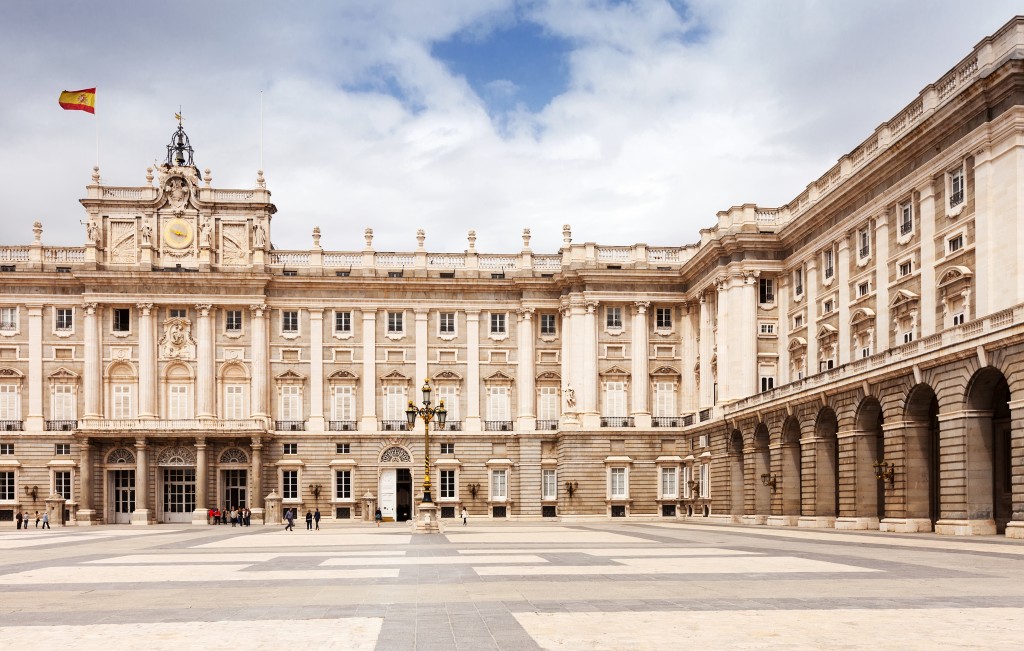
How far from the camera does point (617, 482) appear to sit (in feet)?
253

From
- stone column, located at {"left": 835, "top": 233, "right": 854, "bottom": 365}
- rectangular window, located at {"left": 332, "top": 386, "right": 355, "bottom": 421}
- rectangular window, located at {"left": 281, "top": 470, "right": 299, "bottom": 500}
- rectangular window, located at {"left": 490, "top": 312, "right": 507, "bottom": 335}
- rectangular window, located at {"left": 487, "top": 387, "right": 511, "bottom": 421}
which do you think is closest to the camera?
stone column, located at {"left": 835, "top": 233, "right": 854, "bottom": 365}

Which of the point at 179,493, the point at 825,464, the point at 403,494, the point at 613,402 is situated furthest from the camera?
the point at 403,494

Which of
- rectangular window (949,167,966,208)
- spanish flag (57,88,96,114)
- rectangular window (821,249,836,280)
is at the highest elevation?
spanish flag (57,88,96,114)

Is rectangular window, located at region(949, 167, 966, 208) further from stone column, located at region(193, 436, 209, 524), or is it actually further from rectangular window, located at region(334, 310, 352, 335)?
stone column, located at region(193, 436, 209, 524)

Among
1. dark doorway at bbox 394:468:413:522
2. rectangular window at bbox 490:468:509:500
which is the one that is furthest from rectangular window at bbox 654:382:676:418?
dark doorway at bbox 394:468:413:522

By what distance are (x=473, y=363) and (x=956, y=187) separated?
4093 cm

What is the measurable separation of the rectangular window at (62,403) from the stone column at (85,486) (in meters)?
3.31

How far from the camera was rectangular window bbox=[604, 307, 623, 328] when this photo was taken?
79.3 meters

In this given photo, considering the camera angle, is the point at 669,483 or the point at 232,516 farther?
the point at 669,483

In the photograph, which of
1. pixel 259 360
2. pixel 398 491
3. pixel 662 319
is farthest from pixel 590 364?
pixel 259 360

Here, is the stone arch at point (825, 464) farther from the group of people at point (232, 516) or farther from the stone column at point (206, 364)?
the stone column at point (206, 364)

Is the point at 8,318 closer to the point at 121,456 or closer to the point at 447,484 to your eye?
the point at 121,456

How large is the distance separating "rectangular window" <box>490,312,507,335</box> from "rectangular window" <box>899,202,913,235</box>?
35182mm

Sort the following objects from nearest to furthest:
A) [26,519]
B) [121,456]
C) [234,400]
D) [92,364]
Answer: [26,519]
[121,456]
[92,364]
[234,400]
